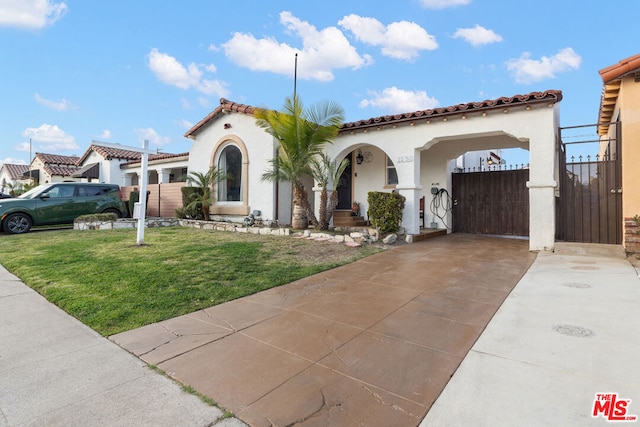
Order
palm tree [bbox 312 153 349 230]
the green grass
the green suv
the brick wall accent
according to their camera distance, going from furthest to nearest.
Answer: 1. the green suv
2. palm tree [bbox 312 153 349 230]
3. the brick wall accent
4. the green grass

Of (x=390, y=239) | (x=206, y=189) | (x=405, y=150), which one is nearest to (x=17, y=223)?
(x=206, y=189)

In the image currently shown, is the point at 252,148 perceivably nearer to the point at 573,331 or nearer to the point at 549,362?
the point at 573,331

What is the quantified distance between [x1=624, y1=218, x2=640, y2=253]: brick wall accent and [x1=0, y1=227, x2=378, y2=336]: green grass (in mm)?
5241

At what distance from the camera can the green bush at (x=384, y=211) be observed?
9023 millimetres

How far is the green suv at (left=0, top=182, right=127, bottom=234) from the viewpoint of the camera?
10.6 metres

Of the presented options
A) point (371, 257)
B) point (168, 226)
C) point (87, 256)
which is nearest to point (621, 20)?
point (371, 257)

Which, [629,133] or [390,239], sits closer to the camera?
[629,133]

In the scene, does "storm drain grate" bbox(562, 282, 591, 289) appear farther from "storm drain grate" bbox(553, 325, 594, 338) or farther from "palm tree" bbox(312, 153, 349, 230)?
"palm tree" bbox(312, 153, 349, 230)

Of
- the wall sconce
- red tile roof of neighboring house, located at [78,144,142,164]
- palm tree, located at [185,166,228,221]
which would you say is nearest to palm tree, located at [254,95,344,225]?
the wall sconce

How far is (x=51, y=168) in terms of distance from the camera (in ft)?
85.9

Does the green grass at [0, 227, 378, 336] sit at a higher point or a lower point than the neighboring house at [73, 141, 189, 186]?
lower

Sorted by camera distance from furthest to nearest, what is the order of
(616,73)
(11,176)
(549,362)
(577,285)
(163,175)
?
1. (11,176)
2. (163,175)
3. (616,73)
4. (577,285)
5. (549,362)

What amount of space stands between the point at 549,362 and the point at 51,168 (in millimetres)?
33856

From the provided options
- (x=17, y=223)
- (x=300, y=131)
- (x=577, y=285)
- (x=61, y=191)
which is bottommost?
(x=577, y=285)
